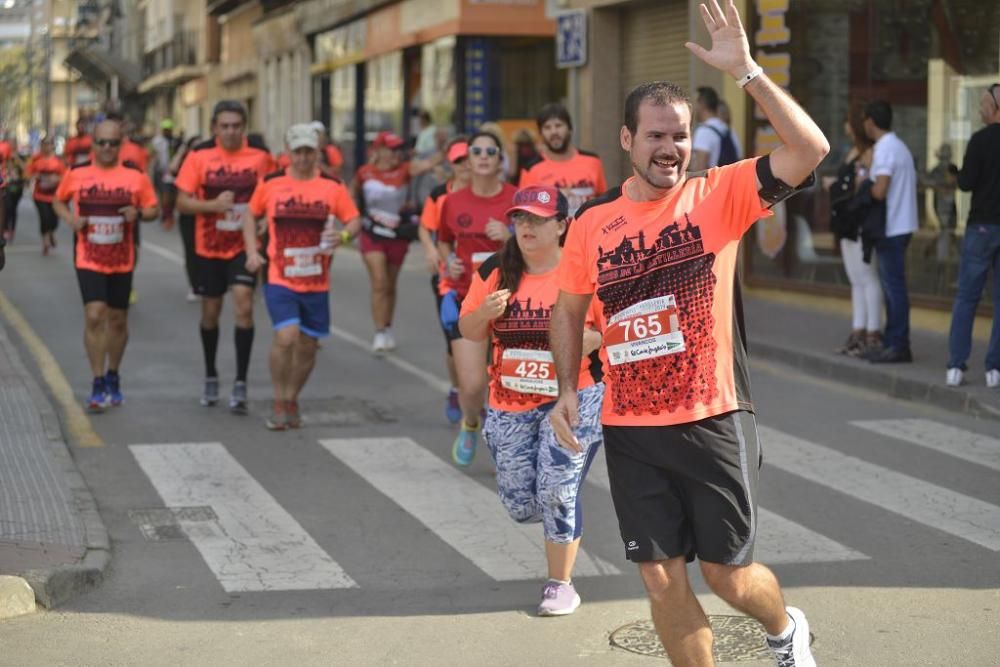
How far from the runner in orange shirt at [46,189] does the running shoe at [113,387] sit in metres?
15.1

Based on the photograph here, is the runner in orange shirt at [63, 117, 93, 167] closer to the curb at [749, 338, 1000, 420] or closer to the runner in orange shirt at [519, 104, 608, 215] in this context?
the runner in orange shirt at [519, 104, 608, 215]

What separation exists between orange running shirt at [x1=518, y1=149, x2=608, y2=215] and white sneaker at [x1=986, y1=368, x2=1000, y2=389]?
9.65 feet

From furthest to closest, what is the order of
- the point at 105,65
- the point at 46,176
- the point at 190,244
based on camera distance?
the point at 105,65, the point at 46,176, the point at 190,244

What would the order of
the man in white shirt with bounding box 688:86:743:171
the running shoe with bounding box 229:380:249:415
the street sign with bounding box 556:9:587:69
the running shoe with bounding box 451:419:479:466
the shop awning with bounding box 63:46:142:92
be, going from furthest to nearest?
the shop awning with bounding box 63:46:142:92
the street sign with bounding box 556:9:587:69
the man in white shirt with bounding box 688:86:743:171
the running shoe with bounding box 229:380:249:415
the running shoe with bounding box 451:419:479:466

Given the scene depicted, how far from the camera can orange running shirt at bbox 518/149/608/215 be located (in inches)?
478

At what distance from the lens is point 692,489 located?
4.85 metres

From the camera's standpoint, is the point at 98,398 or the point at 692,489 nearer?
the point at 692,489

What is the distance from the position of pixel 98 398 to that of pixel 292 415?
4.75 feet

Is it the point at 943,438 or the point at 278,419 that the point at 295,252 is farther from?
the point at 943,438

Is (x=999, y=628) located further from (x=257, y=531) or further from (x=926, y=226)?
(x=926, y=226)

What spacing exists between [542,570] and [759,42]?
1139cm

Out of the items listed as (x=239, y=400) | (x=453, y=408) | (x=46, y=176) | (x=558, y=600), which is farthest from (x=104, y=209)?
(x=46, y=176)

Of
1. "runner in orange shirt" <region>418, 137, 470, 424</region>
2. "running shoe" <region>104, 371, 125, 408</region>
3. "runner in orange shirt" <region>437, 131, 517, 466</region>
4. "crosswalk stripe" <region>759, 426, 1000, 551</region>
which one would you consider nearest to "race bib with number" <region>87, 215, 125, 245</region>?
"running shoe" <region>104, 371, 125, 408</region>

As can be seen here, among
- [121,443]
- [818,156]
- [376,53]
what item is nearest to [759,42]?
[121,443]
